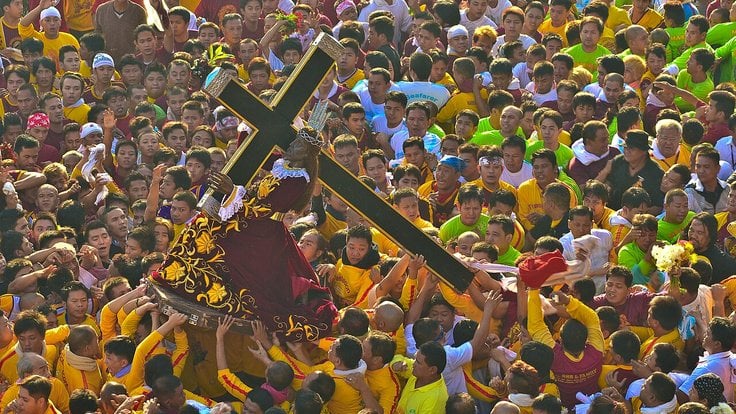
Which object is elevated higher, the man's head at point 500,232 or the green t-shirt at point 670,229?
the green t-shirt at point 670,229

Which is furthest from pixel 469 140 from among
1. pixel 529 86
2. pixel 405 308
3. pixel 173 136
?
pixel 405 308

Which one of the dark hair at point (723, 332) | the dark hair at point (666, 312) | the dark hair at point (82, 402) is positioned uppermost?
the dark hair at point (723, 332)

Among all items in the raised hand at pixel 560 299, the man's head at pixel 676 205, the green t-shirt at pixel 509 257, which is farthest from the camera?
the man's head at pixel 676 205

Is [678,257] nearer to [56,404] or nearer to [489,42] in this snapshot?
[56,404]

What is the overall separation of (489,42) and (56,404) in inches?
301

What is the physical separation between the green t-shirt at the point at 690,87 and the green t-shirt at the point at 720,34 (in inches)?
39.2

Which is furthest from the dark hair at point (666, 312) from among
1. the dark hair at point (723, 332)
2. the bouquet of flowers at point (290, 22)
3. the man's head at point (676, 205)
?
the bouquet of flowers at point (290, 22)

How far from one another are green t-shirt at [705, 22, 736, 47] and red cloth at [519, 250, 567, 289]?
6571 mm

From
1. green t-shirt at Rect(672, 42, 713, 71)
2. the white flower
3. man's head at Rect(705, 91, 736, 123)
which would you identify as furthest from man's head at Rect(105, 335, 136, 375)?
green t-shirt at Rect(672, 42, 713, 71)

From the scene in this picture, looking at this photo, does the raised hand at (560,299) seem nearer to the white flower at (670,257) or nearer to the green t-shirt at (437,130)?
the white flower at (670,257)

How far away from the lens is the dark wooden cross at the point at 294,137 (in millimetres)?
11453

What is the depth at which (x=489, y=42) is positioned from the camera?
59.5 feet

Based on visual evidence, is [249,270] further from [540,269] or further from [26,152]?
[26,152]

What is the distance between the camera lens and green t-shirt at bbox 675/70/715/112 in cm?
1680
